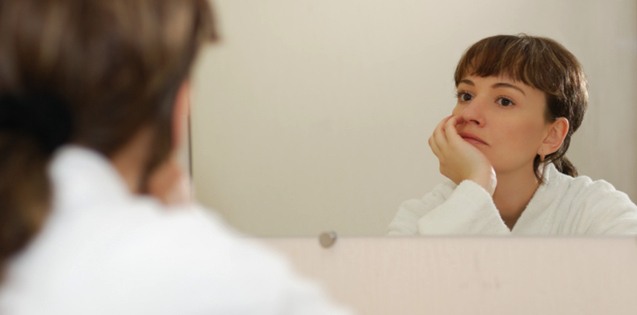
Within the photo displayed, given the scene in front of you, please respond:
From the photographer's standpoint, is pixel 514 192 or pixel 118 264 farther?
pixel 514 192

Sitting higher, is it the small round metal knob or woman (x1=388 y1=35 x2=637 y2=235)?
woman (x1=388 y1=35 x2=637 y2=235)

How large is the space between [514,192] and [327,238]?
0.25 m

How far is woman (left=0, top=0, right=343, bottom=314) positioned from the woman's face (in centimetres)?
45

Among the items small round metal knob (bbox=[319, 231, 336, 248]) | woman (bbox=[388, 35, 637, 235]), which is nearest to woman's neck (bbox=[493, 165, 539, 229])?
woman (bbox=[388, 35, 637, 235])

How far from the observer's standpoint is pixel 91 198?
0.95ft

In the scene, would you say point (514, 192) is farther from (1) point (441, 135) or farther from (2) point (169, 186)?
(2) point (169, 186)

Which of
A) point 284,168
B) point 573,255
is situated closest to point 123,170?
point 284,168

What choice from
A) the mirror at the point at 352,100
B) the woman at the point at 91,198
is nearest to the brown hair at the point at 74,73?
the woman at the point at 91,198

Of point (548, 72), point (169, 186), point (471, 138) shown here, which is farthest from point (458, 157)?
point (169, 186)

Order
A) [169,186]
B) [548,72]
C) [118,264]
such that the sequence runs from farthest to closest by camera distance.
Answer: [548,72], [169,186], [118,264]

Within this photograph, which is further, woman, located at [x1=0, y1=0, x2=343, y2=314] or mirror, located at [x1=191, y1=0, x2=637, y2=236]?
mirror, located at [x1=191, y1=0, x2=637, y2=236]

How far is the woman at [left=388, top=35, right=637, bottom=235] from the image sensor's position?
66 centimetres

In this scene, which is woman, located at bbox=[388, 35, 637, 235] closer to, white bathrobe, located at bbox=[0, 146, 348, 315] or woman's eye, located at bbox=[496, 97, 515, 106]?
woman's eye, located at bbox=[496, 97, 515, 106]

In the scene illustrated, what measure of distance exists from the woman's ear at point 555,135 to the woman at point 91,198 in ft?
1.53
